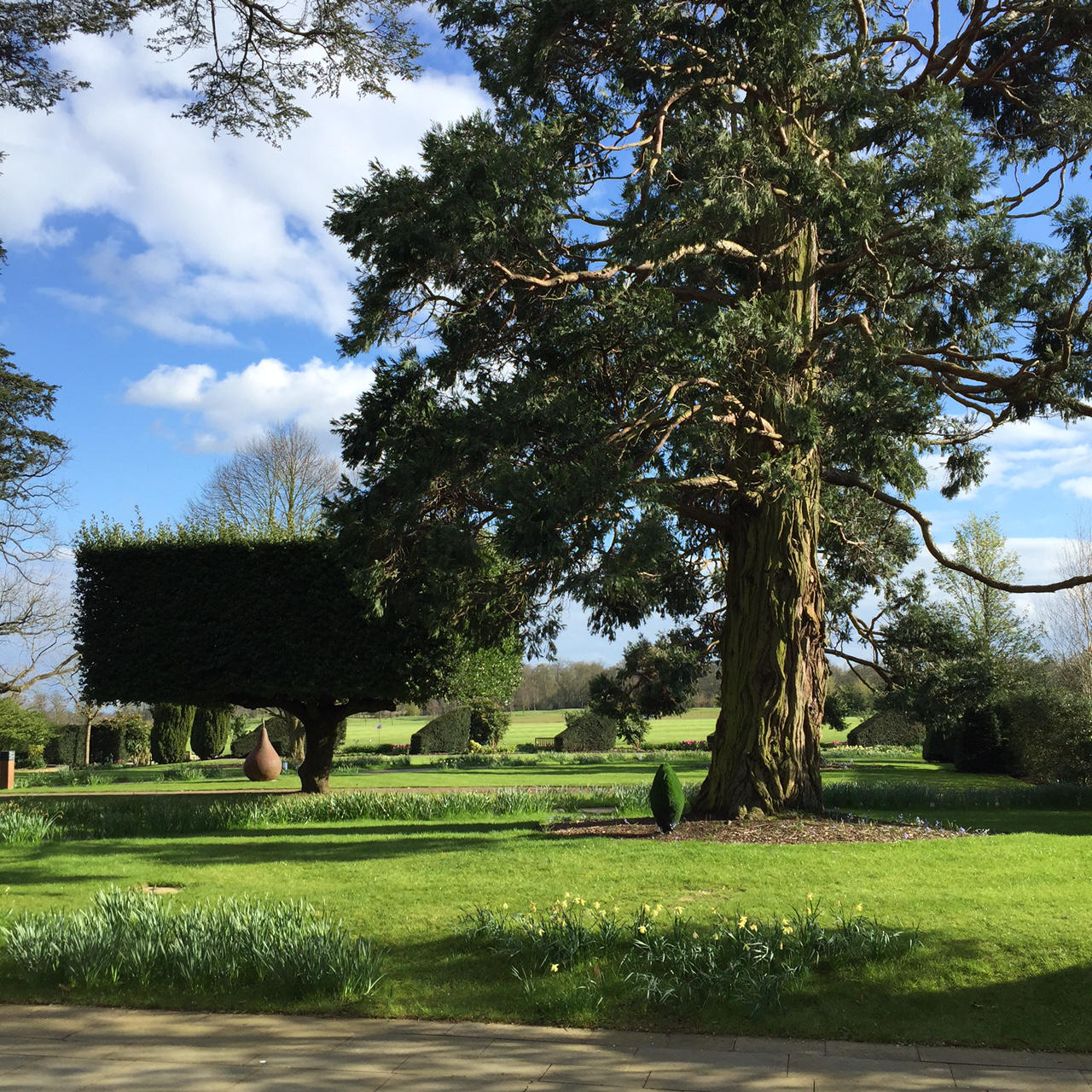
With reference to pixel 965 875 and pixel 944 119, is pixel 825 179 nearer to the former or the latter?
pixel 944 119

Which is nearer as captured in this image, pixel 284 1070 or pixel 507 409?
pixel 284 1070

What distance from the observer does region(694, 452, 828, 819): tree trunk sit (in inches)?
501

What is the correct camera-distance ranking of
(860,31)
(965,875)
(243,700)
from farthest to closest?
(243,700) < (860,31) < (965,875)

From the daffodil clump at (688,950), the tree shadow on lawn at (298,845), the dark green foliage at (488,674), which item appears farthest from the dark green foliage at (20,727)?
the daffodil clump at (688,950)

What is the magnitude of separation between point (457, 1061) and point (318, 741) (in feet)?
50.6

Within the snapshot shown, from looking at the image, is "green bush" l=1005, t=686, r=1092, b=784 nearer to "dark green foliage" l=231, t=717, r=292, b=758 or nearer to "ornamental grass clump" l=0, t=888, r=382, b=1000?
"ornamental grass clump" l=0, t=888, r=382, b=1000

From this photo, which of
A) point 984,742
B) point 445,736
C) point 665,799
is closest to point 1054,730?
point 984,742

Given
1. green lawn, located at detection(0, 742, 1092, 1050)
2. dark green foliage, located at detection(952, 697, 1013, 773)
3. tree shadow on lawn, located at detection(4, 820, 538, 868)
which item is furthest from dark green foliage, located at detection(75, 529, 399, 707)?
dark green foliage, located at detection(952, 697, 1013, 773)

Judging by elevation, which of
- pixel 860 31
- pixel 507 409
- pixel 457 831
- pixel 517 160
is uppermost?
pixel 860 31

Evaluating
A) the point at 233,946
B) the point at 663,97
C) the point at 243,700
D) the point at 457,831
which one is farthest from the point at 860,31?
the point at 243,700

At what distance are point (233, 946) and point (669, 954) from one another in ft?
9.46

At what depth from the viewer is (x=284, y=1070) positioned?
4.89 metres

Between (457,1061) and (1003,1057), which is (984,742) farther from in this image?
(457,1061)

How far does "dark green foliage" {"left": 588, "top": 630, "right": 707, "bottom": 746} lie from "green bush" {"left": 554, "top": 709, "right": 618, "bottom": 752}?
1990 cm
